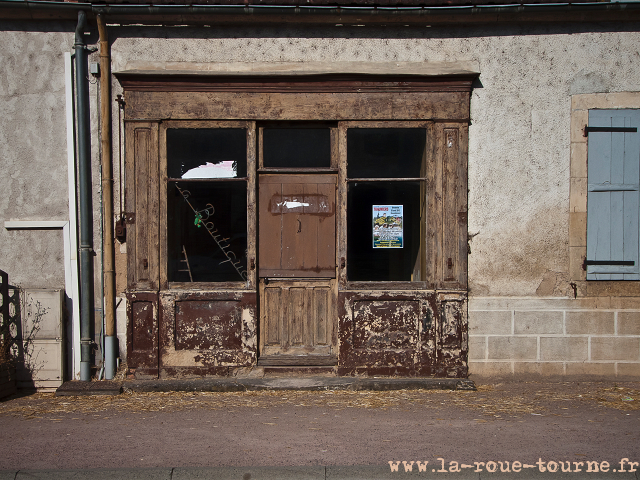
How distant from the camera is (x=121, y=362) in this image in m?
6.03

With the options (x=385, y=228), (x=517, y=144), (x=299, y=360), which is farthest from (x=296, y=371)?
(x=517, y=144)

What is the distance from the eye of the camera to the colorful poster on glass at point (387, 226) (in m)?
6.07

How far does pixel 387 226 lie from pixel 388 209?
0.19 m

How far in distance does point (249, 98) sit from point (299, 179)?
1.02 m

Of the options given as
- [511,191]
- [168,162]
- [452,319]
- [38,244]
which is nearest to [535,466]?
[452,319]

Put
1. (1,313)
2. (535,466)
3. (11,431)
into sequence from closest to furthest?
(535,466)
(11,431)
(1,313)

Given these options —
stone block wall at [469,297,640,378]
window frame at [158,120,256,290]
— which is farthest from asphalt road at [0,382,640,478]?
window frame at [158,120,256,290]

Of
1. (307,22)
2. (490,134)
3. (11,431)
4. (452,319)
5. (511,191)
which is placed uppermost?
(307,22)

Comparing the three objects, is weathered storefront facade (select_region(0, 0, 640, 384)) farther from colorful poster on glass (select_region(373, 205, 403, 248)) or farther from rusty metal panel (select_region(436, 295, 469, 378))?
colorful poster on glass (select_region(373, 205, 403, 248))

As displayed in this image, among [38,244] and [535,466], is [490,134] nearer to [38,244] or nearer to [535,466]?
[535,466]

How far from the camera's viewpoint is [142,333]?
589cm

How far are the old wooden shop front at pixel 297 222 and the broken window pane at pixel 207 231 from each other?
15 mm

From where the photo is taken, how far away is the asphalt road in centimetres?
386

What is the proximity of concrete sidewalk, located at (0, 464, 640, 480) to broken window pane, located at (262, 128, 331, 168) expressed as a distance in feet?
11.1
